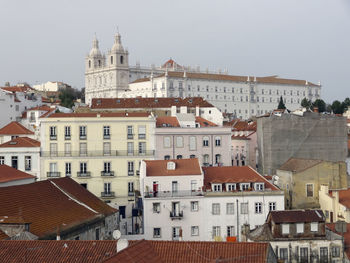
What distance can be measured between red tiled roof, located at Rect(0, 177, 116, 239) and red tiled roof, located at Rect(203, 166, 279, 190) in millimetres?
9399

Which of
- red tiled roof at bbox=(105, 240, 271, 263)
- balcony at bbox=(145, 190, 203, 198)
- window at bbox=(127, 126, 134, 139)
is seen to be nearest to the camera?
red tiled roof at bbox=(105, 240, 271, 263)

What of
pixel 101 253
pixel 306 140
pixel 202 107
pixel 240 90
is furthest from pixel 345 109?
pixel 101 253

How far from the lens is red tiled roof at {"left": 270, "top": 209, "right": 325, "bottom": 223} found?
3353 centimetres

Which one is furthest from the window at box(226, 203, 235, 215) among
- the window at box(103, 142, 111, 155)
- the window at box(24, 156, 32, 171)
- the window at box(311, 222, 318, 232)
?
the window at box(24, 156, 32, 171)

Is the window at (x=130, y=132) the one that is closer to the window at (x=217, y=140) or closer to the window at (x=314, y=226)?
the window at (x=217, y=140)

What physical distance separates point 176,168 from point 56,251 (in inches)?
959

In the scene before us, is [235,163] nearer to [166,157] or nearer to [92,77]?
[166,157]

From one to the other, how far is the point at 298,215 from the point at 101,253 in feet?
53.8

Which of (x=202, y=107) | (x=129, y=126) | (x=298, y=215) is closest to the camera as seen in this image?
(x=298, y=215)

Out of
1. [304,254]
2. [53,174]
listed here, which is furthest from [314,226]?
[53,174]

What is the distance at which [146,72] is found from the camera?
182875 mm

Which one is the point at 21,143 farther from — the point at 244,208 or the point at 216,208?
the point at 244,208

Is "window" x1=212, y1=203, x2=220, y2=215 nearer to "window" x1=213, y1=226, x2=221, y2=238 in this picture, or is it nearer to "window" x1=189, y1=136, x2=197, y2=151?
"window" x1=213, y1=226, x2=221, y2=238

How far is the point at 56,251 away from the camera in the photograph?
67.5ft
